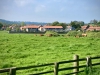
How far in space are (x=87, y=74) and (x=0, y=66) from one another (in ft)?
22.0

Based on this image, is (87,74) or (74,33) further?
(74,33)

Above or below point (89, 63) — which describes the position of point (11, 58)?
below

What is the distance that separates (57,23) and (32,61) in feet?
405

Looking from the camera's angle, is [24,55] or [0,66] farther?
[24,55]

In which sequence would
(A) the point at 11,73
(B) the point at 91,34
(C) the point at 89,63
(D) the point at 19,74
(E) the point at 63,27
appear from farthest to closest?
(E) the point at 63,27
(B) the point at 91,34
(D) the point at 19,74
(C) the point at 89,63
(A) the point at 11,73

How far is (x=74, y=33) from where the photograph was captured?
195 ft

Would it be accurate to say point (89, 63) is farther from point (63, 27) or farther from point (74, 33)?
point (63, 27)

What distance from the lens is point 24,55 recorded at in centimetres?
1862

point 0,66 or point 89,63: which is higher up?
point 89,63

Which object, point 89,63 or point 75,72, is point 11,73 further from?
point 89,63

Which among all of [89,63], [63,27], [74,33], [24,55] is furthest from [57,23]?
[89,63]

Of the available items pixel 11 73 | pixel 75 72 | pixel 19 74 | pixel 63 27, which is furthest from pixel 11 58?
pixel 63 27

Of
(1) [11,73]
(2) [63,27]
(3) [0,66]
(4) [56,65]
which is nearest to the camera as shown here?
(1) [11,73]

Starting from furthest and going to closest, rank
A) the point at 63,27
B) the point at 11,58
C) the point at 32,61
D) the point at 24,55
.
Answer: the point at 63,27
the point at 24,55
the point at 11,58
the point at 32,61
